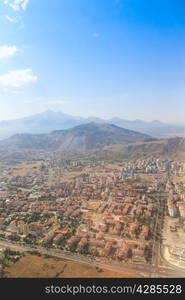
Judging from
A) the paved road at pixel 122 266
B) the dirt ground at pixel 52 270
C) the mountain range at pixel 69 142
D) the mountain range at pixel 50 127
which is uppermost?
the mountain range at pixel 50 127

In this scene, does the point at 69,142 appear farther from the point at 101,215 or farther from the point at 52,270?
the point at 52,270

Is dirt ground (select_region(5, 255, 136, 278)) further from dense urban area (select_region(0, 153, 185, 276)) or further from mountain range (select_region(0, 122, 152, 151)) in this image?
mountain range (select_region(0, 122, 152, 151))

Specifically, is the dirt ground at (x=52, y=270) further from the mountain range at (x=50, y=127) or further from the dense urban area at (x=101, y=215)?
the mountain range at (x=50, y=127)

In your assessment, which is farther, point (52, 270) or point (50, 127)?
point (50, 127)

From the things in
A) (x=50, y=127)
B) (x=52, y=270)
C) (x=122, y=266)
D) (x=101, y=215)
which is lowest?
(x=122, y=266)

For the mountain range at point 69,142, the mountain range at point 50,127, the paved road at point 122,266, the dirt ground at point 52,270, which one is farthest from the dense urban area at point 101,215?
the mountain range at point 50,127

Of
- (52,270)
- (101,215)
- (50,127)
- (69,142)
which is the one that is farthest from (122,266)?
(50,127)

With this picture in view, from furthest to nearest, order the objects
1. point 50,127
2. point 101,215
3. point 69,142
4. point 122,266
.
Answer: point 50,127 < point 69,142 < point 101,215 < point 122,266

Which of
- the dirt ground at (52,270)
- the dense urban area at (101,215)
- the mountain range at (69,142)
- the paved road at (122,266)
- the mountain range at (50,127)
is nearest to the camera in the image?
the dirt ground at (52,270)

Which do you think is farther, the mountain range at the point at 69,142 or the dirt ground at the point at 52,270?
the mountain range at the point at 69,142
